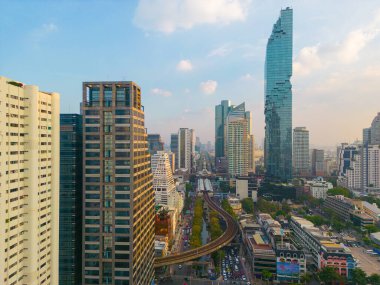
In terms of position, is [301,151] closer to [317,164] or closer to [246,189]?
[317,164]

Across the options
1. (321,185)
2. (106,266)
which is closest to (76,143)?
(106,266)

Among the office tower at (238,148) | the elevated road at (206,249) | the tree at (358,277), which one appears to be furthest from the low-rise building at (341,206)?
the office tower at (238,148)

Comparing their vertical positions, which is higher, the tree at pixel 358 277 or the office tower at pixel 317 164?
the office tower at pixel 317 164

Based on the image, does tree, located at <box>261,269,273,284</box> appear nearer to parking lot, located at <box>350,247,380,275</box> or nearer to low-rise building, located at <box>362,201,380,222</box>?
parking lot, located at <box>350,247,380,275</box>

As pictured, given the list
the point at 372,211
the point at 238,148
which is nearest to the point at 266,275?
the point at 372,211

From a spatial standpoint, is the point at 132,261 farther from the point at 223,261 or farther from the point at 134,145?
the point at 223,261

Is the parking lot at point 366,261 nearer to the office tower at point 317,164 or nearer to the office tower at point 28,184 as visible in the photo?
the office tower at point 28,184

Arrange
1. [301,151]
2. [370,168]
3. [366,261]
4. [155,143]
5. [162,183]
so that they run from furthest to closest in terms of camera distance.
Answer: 1. [155,143]
2. [301,151]
3. [370,168]
4. [162,183]
5. [366,261]
